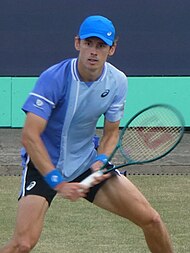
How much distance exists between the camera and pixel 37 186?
5.75 metres

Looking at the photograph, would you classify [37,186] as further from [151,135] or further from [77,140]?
[151,135]

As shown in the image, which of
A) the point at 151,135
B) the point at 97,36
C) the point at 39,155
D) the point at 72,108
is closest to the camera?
the point at 39,155

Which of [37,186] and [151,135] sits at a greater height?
[151,135]

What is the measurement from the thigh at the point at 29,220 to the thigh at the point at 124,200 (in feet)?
1.51

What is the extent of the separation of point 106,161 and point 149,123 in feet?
1.36

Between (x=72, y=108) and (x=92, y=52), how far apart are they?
0.41m

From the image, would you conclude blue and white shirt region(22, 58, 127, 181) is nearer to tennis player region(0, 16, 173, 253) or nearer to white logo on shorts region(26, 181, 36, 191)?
tennis player region(0, 16, 173, 253)

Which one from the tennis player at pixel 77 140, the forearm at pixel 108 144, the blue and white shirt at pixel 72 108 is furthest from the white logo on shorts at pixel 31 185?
the forearm at pixel 108 144

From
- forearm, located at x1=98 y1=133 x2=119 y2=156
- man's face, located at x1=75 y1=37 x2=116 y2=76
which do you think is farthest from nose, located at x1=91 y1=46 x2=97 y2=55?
forearm, located at x1=98 y1=133 x2=119 y2=156

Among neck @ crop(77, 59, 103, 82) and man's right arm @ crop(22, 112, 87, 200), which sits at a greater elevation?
neck @ crop(77, 59, 103, 82)

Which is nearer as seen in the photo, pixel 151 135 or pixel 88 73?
pixel 88 73

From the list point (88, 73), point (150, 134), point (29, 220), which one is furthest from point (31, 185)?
point (150, 134)

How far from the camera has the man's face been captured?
18.2 ft

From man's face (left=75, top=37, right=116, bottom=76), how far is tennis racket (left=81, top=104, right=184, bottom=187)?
50 cm
